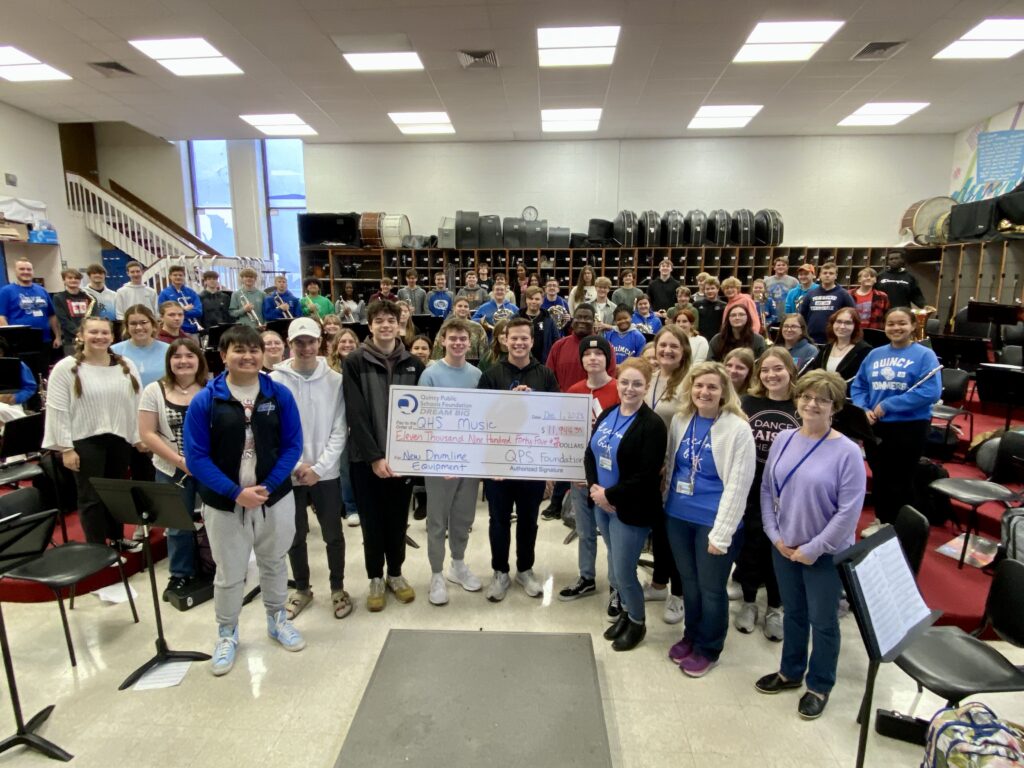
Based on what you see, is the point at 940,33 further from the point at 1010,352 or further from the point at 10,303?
the point at 10,303

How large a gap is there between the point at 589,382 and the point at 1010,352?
19.0ft

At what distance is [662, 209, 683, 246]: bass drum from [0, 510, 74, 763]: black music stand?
9.30 meters

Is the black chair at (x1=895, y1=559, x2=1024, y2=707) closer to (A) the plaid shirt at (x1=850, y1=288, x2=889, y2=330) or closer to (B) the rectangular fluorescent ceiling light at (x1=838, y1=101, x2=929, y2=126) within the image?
(A) the plaid shirt at (x1=850, y1=288, x2=889, y2=330)

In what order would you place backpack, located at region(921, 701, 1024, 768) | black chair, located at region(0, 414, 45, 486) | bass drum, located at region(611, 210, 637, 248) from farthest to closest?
bass drum, located at region(611, 210, 637, 248)
black chair, located at region(0, 414, 45, 486)
backpack, located at region(921, 701, 1024, 768)

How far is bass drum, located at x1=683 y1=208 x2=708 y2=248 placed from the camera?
369 inches

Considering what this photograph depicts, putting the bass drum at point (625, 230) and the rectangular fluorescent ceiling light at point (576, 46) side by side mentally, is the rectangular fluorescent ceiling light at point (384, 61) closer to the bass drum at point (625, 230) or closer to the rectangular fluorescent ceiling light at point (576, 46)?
the rectangular fluorescent ceiling light at point (576, 46)

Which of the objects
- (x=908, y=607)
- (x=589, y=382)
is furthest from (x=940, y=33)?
(x=908, y=607)

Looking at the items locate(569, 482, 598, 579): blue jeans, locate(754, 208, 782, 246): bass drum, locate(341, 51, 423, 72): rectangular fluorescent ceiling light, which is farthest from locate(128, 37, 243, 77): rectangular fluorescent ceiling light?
locate(754, 208, 782, 246): bass drum

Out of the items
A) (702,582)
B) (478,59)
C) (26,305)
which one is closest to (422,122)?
(478,59)

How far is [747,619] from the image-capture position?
2.96m

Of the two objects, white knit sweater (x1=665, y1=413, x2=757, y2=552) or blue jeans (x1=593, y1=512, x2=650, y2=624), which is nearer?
white knit sweater (x1=665, y1=413, x2=757, y2=552)

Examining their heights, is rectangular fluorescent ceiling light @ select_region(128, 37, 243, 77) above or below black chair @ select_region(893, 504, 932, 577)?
above

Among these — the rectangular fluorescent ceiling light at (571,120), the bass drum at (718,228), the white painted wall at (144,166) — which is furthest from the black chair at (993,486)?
the white painted wall at (144,166)

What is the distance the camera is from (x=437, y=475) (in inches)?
117
